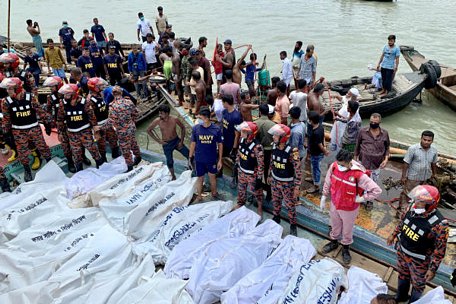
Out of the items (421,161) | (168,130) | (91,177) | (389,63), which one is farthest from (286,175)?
(389,63)

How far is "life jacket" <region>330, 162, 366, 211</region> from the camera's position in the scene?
429cm

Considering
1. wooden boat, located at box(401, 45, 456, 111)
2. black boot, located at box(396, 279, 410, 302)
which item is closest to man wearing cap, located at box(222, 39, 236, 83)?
black boot, located at box(396, 279, 410, 302)

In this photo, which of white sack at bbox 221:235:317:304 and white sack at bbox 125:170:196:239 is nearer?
white sack at bbox 221:235:317:304

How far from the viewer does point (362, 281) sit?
4.03 m

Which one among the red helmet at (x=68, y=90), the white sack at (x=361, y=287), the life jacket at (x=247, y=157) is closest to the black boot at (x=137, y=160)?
the red helmet at (x=68, y=90)

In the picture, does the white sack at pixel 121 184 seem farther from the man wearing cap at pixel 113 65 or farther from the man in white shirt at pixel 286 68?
the man wearing cap at pixel 113 65

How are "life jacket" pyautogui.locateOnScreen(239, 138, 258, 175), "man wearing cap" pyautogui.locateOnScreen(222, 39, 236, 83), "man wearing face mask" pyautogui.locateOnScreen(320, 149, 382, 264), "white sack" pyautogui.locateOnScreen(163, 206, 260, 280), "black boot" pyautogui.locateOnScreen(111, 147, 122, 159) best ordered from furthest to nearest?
1. "man wearing cap" pyautogui.locateOnScreen(222, 39, 236, 83)
2. "black boot" pyautogui.locateOnScreen(111, 147, 122, 159)
3. "life jacket" pyautogui.locateOnScreen(239, 138, 258, 175)
4. "white sack" pyautogui.locateOnScreen(163, 206, 260, 280)
5. "man wearing face mask" pyautogui.locateOnScreen(320, 149, 382, 264)

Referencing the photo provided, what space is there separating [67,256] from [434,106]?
12015 millimetres

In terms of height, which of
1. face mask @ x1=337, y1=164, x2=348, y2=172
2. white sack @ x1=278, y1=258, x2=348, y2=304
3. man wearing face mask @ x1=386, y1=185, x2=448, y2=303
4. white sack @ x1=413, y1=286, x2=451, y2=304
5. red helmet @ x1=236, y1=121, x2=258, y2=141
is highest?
red helmet @ x1=236, y1=121, x2=258, y2=141

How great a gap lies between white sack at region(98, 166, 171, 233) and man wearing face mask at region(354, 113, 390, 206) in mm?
2775

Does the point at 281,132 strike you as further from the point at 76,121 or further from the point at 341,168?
the point at 76,121

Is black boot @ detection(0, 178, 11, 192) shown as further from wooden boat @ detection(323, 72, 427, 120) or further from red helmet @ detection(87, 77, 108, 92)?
wooden boat @ detection(323, 72, 427, 120)

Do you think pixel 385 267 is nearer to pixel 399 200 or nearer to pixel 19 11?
pixel 399 200

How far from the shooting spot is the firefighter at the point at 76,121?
598 cm
